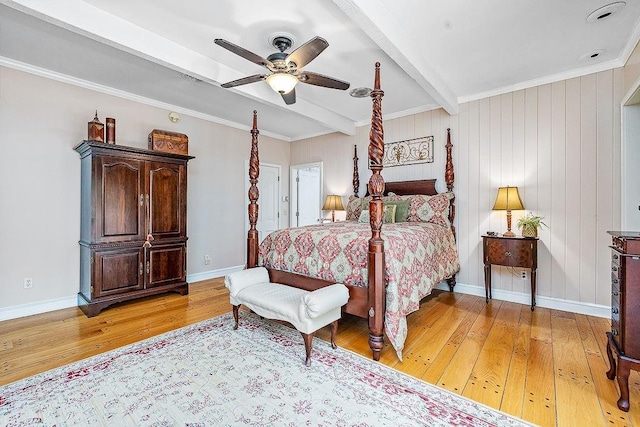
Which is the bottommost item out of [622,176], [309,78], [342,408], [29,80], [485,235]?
[342,408]

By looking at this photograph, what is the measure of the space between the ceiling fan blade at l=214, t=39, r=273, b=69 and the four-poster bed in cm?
89

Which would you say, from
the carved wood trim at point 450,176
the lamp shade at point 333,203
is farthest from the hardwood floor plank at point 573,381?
the lamp shade at point 333,203

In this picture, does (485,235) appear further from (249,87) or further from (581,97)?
(249,87)

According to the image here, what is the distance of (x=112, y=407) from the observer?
1.73 meters

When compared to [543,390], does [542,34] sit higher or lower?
higher

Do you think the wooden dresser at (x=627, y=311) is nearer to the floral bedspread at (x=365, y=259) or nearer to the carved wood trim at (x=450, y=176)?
the floral bedspread at (x=365, y=259)

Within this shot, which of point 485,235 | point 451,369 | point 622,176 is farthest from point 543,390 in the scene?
point 622,176

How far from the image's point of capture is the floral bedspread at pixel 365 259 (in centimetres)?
230

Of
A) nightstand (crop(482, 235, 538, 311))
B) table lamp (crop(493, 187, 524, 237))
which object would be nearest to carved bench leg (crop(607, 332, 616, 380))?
nightstand (crop(482, 235, 538, 311))

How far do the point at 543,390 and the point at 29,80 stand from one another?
538 centimetres

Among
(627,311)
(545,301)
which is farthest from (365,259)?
(545,301)

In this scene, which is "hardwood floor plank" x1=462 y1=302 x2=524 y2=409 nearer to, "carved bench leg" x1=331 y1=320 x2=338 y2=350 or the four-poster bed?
the four-poster bed

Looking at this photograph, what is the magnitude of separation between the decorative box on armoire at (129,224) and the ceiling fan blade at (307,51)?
237cm

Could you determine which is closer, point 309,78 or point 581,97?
point 309,78
